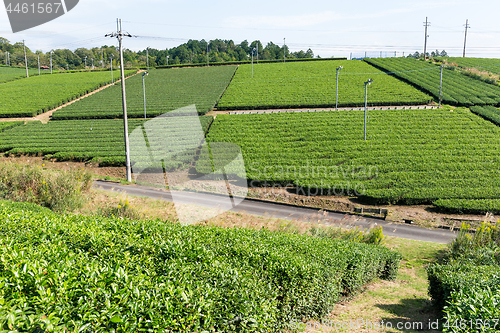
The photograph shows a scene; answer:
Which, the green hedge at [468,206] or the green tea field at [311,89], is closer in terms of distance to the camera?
the green hedge at [468,206]

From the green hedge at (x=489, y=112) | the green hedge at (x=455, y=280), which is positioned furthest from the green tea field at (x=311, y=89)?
the green hedge at (x=455, y=280)

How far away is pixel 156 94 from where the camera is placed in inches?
2312

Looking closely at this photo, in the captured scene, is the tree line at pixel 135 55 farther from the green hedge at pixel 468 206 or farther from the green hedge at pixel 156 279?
the green hedge at pixel 156 279

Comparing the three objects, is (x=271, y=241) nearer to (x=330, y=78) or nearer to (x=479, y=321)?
(x=479, y=321)

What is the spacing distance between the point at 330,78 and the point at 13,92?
61.0m

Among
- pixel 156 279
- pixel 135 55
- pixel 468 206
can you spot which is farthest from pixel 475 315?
pixel 135 55

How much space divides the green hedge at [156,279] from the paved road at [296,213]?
10.9 m

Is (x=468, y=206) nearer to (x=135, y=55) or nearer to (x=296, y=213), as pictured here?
(x=296, y=213)

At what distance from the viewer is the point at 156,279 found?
4801 millimetres

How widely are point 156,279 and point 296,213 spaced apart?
57.9ft

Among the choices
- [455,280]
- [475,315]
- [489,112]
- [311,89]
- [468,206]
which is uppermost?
[311,89]

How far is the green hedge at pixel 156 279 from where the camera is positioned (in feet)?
12.4

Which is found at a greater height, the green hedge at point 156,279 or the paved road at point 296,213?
the green hedge at point 156,279

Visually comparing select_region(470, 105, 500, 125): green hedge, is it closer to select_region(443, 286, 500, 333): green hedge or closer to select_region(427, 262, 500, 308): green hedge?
select_region(427, 262, 500, 308): green hedge
